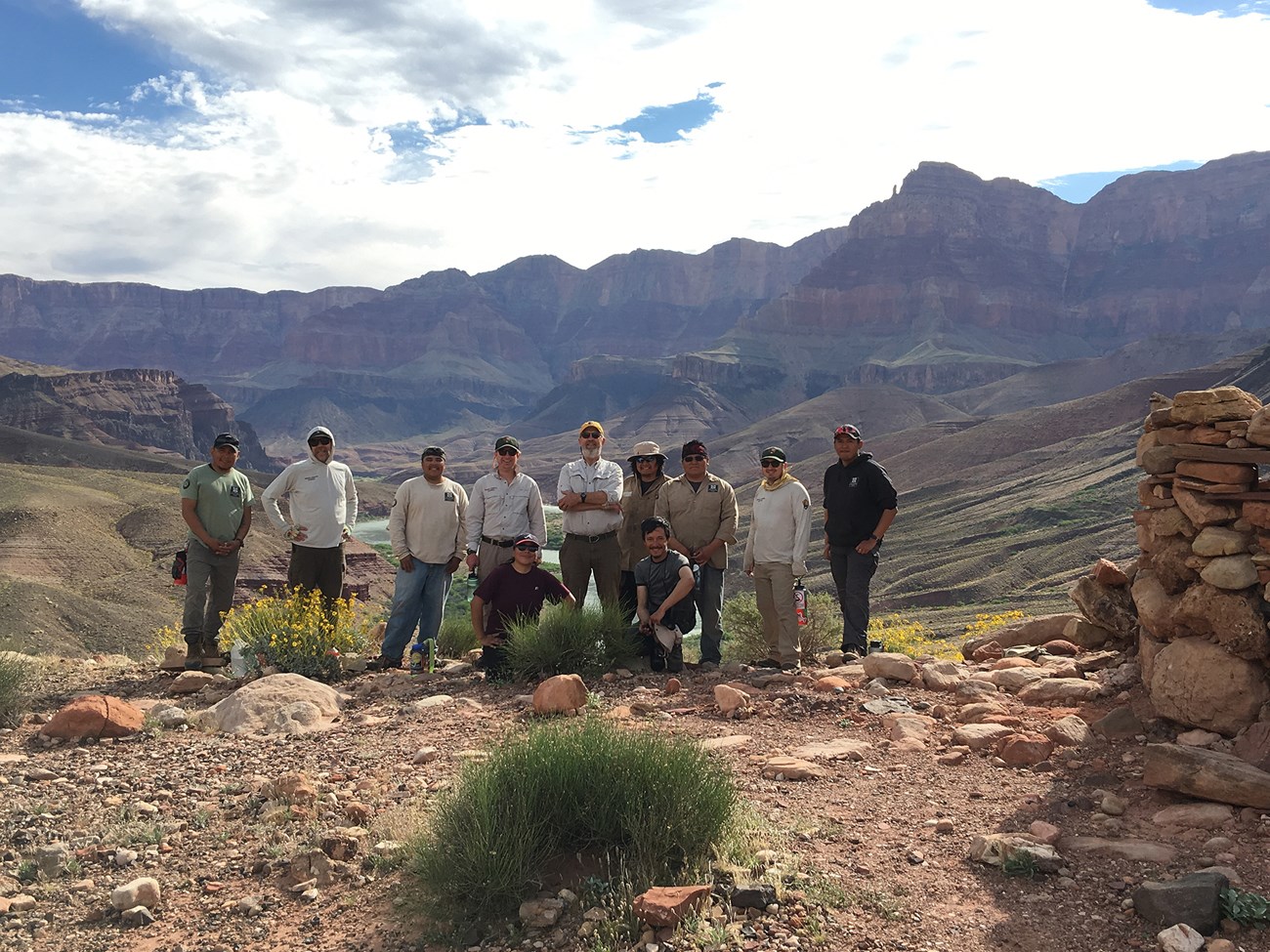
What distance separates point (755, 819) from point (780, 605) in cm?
391

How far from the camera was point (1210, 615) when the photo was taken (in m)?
5.50

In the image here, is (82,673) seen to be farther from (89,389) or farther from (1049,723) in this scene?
(89,389)

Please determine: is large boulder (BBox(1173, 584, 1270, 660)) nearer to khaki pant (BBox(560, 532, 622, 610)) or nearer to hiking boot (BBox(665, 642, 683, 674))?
hiking boot (BBox(665, 642, 683, 674))

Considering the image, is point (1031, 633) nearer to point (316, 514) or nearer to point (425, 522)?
point (425, 522)

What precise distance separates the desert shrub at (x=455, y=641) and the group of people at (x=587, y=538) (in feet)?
3.23

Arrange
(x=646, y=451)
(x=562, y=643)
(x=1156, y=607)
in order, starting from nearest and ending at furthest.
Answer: (x=1156, y=607) < (x=562, y=643) < (x=646, y=451)

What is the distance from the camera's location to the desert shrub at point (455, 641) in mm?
9750

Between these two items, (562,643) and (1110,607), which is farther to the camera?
(562,643)

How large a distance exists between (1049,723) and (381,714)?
4583mm

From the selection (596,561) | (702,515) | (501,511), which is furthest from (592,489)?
(702,515)

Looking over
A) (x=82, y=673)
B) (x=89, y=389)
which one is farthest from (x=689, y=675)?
(x=89, y=389)

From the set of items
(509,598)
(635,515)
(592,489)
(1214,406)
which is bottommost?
(509,598)

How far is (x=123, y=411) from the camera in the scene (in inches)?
5389

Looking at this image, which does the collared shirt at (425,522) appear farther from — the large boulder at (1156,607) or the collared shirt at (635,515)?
the large boulder at (1156,607)
